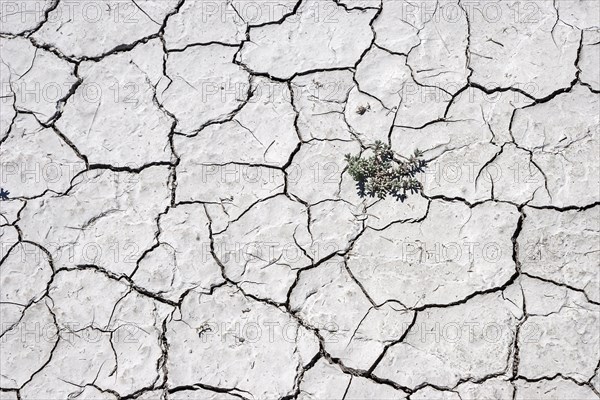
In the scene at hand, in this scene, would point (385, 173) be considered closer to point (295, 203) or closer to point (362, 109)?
point (362, 109)

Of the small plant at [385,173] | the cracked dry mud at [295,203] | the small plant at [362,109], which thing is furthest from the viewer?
the small plant at [362,109]

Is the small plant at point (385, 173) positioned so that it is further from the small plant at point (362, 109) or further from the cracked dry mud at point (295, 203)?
the small plant at point (362, 109)

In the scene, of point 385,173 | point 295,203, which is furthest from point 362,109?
point 295,203

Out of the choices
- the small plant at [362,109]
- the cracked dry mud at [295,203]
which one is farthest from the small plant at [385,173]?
the small plant at [362,109]

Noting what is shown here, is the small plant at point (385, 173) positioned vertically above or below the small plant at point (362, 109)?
below

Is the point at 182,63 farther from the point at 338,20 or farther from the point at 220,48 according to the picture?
the point at 338,20

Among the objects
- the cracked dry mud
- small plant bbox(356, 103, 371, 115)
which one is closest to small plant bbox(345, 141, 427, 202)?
the cracked dry mud

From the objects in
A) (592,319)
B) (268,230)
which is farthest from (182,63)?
(592,319)

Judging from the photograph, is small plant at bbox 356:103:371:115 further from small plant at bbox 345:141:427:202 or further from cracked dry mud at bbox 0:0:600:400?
small plant at bbox 345:141:427:202
